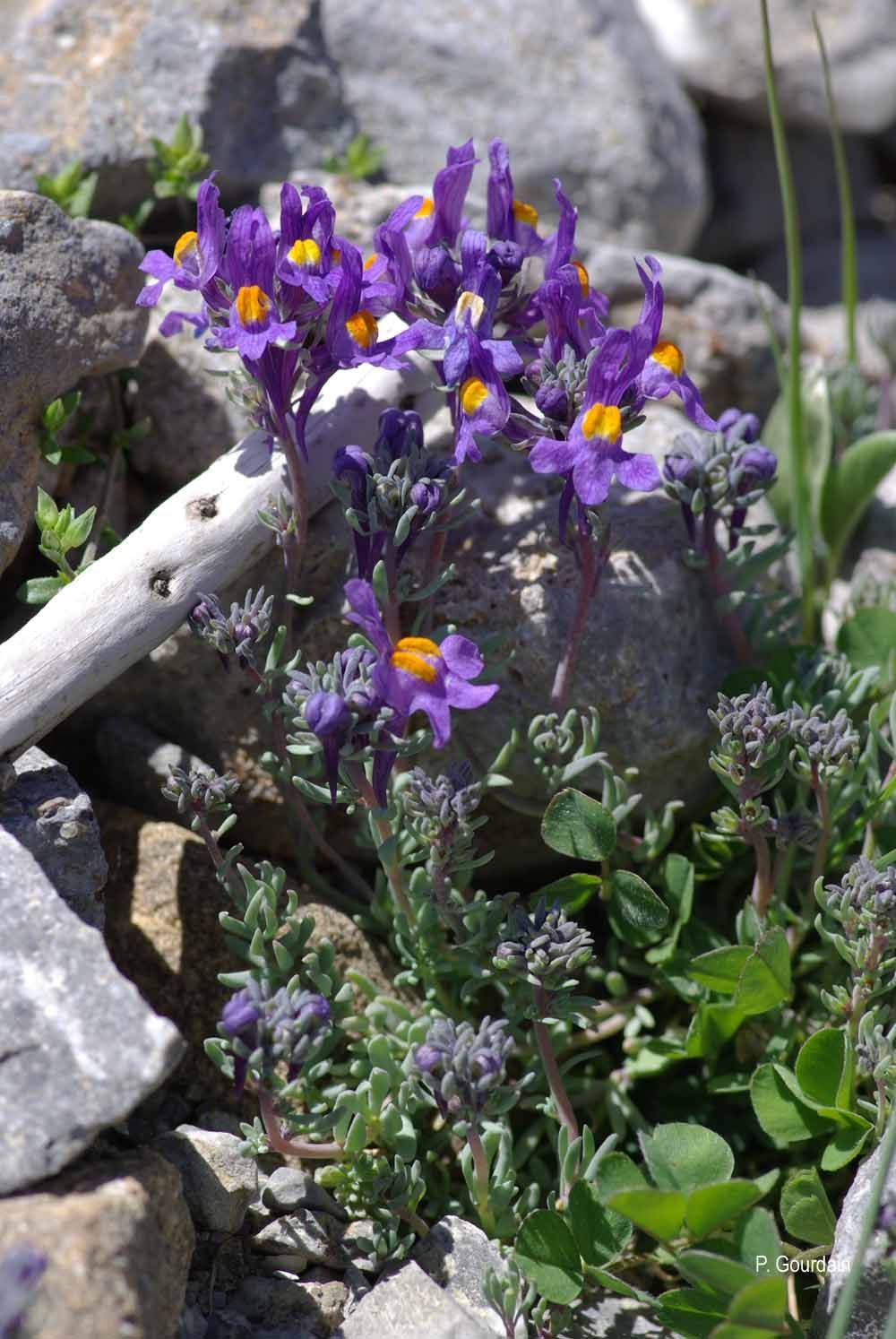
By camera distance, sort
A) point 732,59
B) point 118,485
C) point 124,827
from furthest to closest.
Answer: point 732,59 < point 118,485 < point 124,827

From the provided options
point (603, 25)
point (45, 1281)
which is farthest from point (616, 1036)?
point (603, 25)

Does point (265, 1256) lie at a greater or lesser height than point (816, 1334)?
greater

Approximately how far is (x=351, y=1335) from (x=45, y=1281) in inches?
36.5

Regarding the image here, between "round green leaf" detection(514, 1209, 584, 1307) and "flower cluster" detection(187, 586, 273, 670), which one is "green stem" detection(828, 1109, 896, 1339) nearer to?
"round green leaf" detection(514, 1209, 584, 1307)

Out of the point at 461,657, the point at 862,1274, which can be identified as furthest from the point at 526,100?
the point at 862,1274

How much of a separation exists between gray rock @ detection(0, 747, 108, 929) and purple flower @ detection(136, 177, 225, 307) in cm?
137

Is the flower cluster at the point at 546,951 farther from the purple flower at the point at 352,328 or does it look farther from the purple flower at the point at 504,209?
the purple flower at the point at 504,209

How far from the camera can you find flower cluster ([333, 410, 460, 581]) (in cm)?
343

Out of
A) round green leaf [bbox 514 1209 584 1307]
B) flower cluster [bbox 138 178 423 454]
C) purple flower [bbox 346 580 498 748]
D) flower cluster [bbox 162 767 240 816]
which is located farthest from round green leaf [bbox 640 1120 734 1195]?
flower cluster [bbox 138 178 423 454]

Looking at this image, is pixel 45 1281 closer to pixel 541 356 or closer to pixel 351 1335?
pixel 351 1335

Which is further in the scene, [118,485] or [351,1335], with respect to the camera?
[118,485]

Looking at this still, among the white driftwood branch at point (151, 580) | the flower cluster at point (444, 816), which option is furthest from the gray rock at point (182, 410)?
the flower cluster at point (444, 816)

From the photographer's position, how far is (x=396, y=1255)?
3.29 metres

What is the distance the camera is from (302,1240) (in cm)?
329
